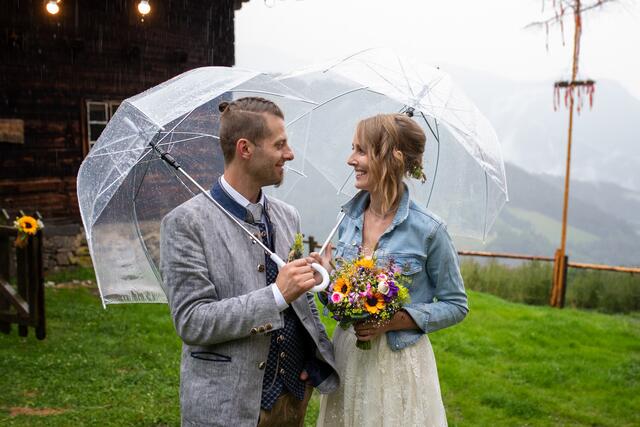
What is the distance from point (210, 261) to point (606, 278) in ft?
38.8

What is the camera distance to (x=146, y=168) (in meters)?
2.70

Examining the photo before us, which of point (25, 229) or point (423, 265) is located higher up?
point (423, 265)

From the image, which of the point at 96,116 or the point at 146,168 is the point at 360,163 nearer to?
the point at 146,168

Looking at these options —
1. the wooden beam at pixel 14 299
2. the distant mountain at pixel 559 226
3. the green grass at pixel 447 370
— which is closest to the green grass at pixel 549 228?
the distant mountain at pixel 559 226

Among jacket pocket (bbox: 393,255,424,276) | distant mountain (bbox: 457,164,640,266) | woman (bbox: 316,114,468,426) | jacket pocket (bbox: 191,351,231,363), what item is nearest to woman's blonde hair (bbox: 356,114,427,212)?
woman (bbox: 316,114,468,426)

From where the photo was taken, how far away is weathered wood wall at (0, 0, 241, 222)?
11.1 m

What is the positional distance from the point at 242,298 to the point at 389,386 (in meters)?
0.83

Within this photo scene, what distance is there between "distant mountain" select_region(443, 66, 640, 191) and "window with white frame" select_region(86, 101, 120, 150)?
12730cm

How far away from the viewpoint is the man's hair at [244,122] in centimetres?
240

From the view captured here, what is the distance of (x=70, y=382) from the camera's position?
19.5 feet

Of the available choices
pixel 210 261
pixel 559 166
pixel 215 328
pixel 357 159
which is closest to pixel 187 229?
pixel 210 261

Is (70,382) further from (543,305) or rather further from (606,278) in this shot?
(606,278)

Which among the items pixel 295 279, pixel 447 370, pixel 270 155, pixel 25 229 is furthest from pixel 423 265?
pixel 25 229

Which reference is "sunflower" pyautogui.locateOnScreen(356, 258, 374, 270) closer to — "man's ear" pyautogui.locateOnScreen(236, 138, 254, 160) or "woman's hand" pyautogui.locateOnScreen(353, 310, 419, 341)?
"woman's hand" pyautogui.locateOnScreen(353, 310, 419, 341)
